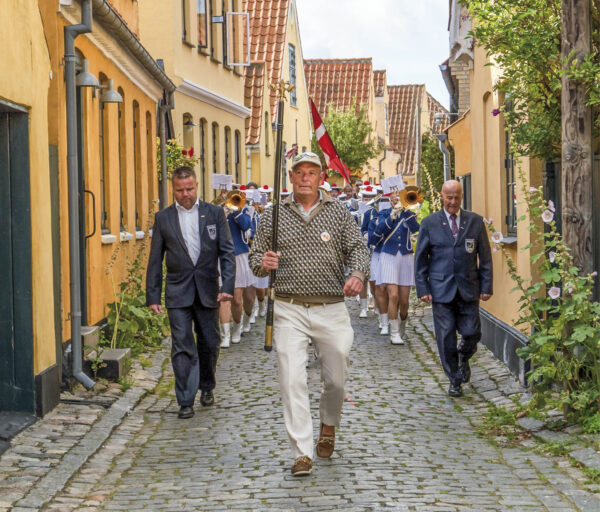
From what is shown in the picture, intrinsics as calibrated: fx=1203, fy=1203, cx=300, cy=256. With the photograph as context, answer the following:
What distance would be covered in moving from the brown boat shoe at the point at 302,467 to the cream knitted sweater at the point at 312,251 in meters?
0.98

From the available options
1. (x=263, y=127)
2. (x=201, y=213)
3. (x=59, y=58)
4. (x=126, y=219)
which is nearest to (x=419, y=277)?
(x=201, y=213)

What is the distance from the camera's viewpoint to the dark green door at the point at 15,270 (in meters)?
8.50

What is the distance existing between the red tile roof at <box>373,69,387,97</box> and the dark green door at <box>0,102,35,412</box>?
55.3m

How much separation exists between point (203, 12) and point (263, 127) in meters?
8.84

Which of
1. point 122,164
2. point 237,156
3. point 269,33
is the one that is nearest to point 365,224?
point 122,164

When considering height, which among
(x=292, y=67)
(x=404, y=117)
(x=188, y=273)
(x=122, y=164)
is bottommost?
(x=188, y=273)

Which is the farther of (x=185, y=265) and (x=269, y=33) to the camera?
(x=269, y=33)

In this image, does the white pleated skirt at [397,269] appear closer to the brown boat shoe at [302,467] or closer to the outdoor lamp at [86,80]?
the outdoor lamp at [86,80]

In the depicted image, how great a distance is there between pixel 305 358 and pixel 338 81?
162ft

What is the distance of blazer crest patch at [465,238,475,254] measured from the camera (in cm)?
1012

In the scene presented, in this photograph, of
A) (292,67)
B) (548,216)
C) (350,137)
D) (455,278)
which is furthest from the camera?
(350,137)

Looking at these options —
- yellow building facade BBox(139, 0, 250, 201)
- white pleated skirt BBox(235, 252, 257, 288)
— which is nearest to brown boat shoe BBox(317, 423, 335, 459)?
white pleated skirt BBox(235, 252, 257, 288)

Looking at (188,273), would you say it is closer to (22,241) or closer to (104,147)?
(22,241)

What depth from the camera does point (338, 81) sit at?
2195 inches
